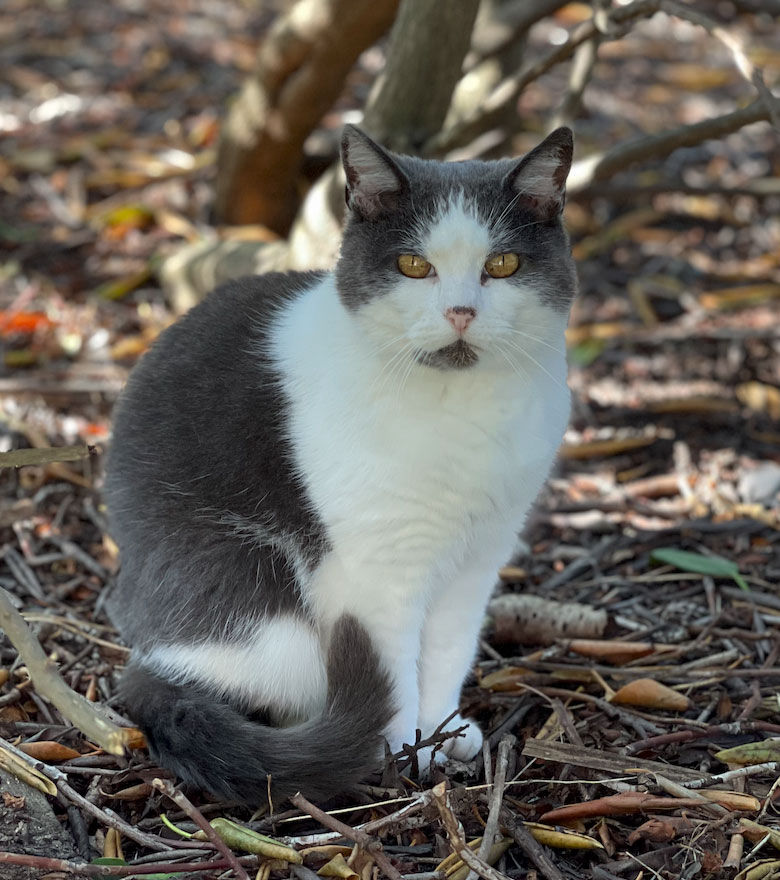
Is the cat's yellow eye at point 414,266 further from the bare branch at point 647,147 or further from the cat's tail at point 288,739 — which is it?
the bare branch at point 647,147

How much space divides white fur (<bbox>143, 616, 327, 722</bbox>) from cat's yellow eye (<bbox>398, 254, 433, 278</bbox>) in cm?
78

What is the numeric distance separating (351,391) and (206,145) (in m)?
3.24

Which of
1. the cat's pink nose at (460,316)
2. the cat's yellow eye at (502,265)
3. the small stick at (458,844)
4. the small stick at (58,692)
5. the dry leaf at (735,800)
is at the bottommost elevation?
the dry leaf at (735,800)

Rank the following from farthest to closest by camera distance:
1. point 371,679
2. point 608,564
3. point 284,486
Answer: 1. point 608,564
2. point 284,486
3. point 371,679

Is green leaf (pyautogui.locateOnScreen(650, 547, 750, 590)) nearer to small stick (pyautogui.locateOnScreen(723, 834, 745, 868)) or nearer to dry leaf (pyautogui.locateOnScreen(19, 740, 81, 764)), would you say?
small stick (pyautogui.locateOnScreen(723, 834, 745, 868))

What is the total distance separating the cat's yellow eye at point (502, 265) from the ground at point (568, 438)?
3.15 ft

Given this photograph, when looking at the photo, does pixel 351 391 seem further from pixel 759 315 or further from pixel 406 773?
pixel 759 315

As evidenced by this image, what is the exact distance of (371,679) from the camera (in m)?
2.04

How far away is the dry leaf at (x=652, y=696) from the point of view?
92.7 inches

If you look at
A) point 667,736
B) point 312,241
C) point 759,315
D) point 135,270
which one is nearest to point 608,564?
point 667,736

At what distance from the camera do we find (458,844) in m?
1.75

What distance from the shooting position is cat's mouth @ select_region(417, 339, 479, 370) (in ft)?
6.57

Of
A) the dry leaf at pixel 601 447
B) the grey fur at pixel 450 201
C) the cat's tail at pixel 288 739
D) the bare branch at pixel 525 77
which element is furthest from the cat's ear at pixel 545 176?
the dry leaf at pixel 601 447

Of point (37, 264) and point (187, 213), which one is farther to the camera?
point (187, 213)
